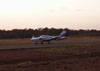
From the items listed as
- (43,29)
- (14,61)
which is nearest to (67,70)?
(14,61)

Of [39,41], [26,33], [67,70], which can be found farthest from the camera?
[26,33]

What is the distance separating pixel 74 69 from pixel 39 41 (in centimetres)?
4389

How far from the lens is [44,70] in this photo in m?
18.8

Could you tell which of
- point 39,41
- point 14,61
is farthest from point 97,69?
point 39,41

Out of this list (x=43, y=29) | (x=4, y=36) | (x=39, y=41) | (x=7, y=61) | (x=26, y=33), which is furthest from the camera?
(x=43, y=29)

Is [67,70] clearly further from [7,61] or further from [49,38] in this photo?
[49,38]

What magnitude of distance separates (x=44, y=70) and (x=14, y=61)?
7224 mm

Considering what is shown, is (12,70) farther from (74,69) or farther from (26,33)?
(26,33)

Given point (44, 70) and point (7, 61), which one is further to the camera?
point (7, 61)

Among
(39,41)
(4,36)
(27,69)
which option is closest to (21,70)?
(27,69)

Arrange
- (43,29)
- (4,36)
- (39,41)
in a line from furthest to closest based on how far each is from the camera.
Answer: (43,29)
(4,36)
(39,41)

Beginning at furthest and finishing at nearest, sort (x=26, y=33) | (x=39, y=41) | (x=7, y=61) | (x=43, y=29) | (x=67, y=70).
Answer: (x=43, y=29)
(x=26, y=33)
(x=39, y=41)
(x=7, y=61)
(x=67, y=70)

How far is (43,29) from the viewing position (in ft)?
491

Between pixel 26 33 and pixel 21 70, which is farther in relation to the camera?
pixel 26 33
